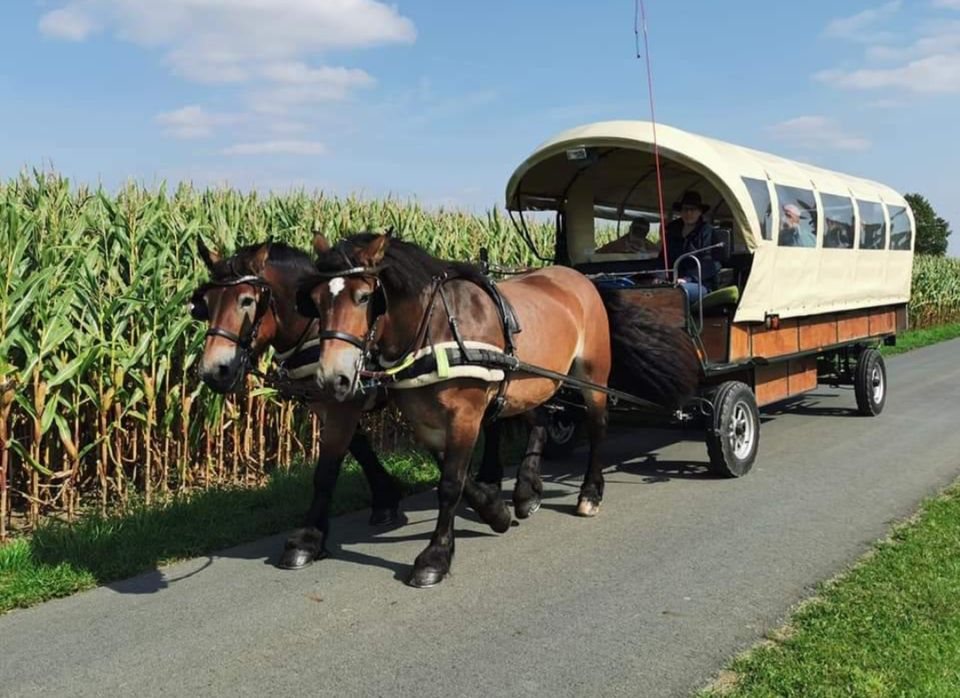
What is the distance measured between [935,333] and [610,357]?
19088 millimetres

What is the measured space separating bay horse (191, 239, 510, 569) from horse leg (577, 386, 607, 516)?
0.80 meters

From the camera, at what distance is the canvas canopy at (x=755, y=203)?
21.4 ft

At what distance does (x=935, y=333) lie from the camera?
2161 cm

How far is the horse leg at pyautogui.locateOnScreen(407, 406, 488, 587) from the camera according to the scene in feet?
14.2

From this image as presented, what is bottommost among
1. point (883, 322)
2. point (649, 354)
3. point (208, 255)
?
point (883, 322)

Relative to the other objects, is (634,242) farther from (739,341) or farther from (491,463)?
(491,463)

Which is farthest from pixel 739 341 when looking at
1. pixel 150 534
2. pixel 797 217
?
pixel 150 534

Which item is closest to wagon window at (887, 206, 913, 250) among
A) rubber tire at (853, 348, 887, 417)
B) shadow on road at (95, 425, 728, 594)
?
rubber tire at (853, 348, 887, 417)

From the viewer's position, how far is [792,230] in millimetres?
7309

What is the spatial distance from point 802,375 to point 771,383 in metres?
0.87

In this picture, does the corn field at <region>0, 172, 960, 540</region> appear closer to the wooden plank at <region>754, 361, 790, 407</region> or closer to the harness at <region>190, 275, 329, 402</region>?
the harness at <region>190, 275, 329, 402</region>

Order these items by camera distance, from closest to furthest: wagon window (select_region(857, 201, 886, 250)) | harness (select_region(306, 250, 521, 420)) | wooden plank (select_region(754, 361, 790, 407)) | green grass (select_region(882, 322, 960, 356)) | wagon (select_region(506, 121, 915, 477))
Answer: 1. harness (select_region(306, 250, 521, 420))
2. wagon (select_region(506, 121, 915, 477))
3. wooden plank (select_region(754, 361, 790, 407))
4. wagon window (select_region(857, 201, 886, 250))
5. green grass (select_region(882, 322, 960, 356))

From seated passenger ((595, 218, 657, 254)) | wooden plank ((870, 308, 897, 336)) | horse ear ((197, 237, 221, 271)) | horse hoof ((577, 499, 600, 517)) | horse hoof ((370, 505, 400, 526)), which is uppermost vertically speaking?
seated passenger ((595, 218, 657, 254))

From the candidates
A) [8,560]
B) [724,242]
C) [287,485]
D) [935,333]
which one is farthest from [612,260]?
[935,333]
